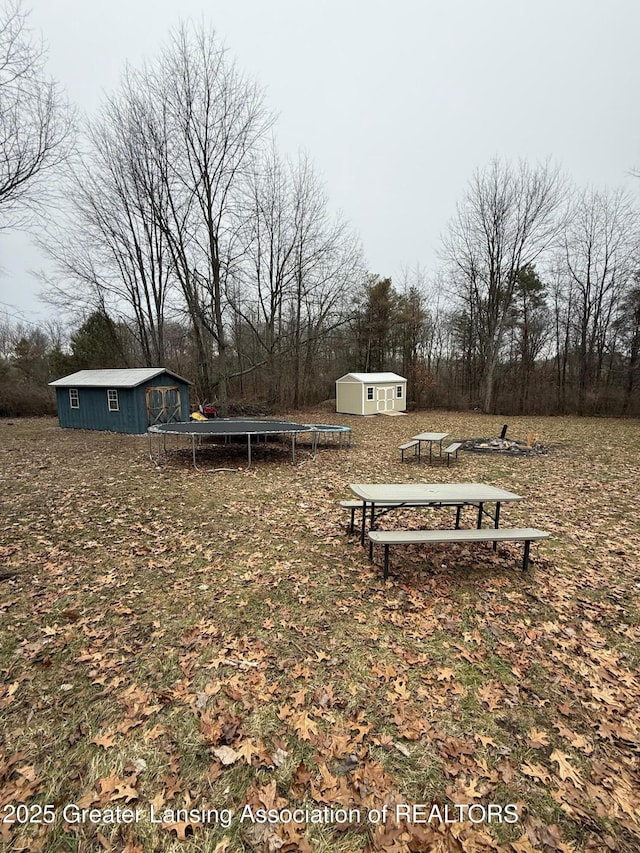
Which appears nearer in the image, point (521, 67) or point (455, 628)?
point (455, 628)

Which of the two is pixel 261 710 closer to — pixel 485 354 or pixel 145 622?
pixel 145 622

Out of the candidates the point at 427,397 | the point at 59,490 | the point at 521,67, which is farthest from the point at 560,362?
the point at 59,490

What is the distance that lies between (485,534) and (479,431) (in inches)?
527

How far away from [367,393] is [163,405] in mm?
11510

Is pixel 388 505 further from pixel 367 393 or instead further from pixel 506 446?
pixel 367 393

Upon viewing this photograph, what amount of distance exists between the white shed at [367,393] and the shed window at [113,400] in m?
12.6

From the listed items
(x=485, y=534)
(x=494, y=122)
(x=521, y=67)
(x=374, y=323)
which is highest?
(x=494, y=122)

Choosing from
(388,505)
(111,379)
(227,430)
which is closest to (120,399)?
(111,379)

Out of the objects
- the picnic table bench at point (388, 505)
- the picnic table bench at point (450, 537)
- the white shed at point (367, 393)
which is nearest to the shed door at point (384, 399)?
the white shed at point (367, 393)

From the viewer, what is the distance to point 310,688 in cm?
278

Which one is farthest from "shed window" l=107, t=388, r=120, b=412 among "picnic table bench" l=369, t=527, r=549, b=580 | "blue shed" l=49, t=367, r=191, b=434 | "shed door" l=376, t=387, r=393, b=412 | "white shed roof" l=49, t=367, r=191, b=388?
"picnic table bench" l=369, t=527, r=549, b=580

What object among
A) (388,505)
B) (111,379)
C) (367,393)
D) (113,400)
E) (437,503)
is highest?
(111,379)

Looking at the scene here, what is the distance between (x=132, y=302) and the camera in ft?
73.5

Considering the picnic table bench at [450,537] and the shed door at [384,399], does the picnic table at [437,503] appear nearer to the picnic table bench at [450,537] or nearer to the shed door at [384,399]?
the picnic table bench at [450,537]
